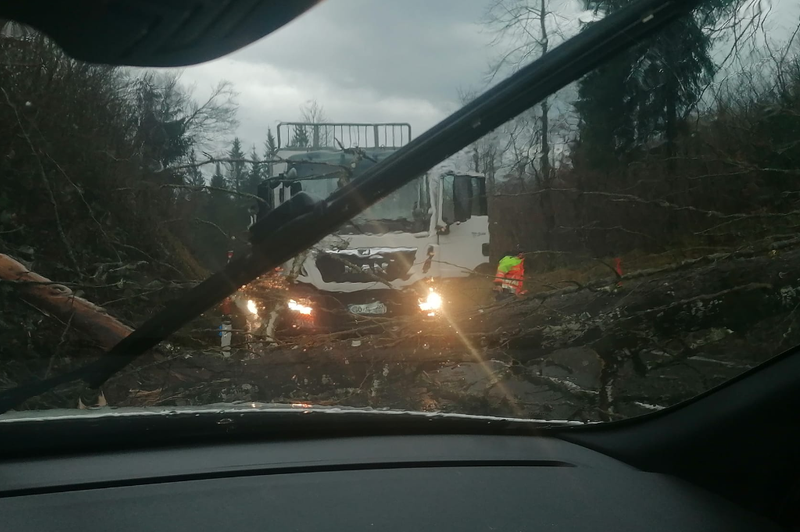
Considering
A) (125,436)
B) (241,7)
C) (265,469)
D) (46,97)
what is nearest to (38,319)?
(46,97)

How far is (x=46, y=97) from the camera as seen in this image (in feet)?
14.1

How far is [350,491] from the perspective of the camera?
2.58 metres

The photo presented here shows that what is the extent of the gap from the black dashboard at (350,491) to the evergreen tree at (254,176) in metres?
1.41

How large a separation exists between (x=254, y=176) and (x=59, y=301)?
203cm

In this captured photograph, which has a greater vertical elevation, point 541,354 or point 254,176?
point 254,176

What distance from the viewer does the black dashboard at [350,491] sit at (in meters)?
2.32

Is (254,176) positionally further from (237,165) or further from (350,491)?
(350,491)

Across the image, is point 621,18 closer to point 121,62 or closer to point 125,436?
point 121,62

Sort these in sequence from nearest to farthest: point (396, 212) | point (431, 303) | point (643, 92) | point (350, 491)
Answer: point (350, 491) < point (643, 92) < point (396, 212) < point (431, 303)

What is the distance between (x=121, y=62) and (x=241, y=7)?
0.55 m

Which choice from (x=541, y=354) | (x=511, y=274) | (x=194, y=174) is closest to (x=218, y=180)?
(x=194, y=174)

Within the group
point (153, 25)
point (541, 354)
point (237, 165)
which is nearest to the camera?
point (153, 25)

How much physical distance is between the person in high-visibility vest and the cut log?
2503 mm

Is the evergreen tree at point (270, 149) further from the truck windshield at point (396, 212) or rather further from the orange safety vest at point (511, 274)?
the orange safety vest at point (511, 274)
